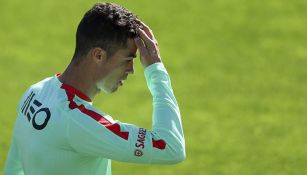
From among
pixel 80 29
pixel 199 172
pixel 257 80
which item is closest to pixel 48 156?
pixel 80 29

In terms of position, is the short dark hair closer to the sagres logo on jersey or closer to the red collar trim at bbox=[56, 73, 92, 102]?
the red collar trim at bbox=[56, 73, 92, 102]

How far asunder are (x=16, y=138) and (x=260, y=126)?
536 cm

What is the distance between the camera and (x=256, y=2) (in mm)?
12180

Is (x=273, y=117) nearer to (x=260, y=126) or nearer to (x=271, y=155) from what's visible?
(x=260, y=126)

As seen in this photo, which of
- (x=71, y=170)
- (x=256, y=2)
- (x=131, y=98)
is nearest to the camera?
(x=71, y=170)

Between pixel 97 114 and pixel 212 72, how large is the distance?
6.64m

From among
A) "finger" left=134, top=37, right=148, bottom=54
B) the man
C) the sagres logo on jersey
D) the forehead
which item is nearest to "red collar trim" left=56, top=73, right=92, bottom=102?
the man

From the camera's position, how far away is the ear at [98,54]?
165 inches

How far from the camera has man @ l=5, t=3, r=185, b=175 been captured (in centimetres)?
406

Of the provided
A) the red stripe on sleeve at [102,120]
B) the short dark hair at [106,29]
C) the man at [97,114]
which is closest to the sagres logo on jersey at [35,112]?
the man at [97,114]

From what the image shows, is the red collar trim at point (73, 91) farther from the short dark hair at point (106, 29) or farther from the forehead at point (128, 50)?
the forehead at point (128, 50)

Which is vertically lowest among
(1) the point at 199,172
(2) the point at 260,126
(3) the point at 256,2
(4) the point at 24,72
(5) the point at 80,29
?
(5) the point at 80,29

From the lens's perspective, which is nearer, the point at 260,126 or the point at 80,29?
the point at 80,29

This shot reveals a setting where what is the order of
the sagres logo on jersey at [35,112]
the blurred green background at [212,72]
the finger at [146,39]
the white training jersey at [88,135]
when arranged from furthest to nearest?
1. the blurred green background at [212,72]
2. the finger at [146,39]
3. the sagres logo on jersey at [35,112]
4. the white training jersey at [88,135]
